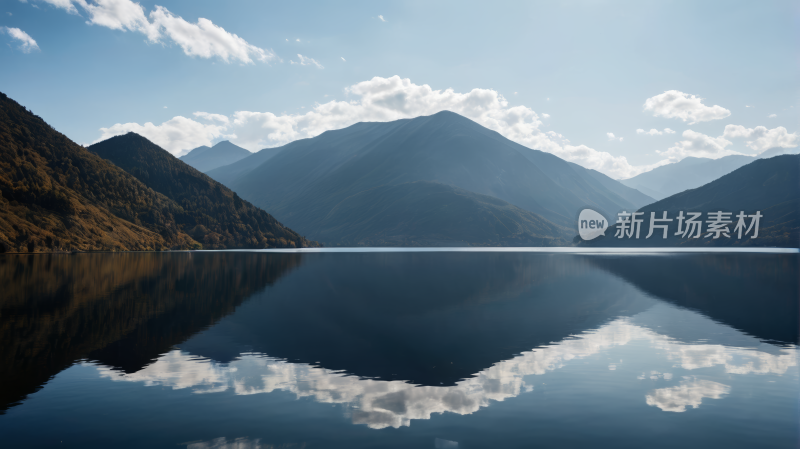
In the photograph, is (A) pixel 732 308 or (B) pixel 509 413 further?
(A) pixel 732 308

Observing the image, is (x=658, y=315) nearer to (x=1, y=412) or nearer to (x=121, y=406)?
(x=121, y=406)

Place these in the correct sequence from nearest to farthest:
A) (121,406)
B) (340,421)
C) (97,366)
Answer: (340,421) → (121,406) → (97,366)

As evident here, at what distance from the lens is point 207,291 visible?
59.4m

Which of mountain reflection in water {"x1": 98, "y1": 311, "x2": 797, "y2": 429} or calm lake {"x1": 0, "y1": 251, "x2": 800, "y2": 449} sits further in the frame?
mountain reflection in water {"x1": 98, "y1": 311, "x2": 797, "y2": 429}

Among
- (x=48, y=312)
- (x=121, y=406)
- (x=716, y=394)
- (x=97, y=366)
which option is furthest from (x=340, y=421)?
(x=48, y=312)

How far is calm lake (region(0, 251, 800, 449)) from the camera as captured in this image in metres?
16.2

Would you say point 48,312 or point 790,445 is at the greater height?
point 790,445

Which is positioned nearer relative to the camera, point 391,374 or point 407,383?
point 407,383

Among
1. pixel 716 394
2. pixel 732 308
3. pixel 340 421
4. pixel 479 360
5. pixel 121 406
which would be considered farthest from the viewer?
pixel 732 308

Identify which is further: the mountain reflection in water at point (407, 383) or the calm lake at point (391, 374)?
the mountain reflection in water at point (407, 383)

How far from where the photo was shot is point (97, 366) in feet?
79.2

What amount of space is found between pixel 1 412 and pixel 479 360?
2184cm

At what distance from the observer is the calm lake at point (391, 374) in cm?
1623

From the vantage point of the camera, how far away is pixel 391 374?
23.6 meters
